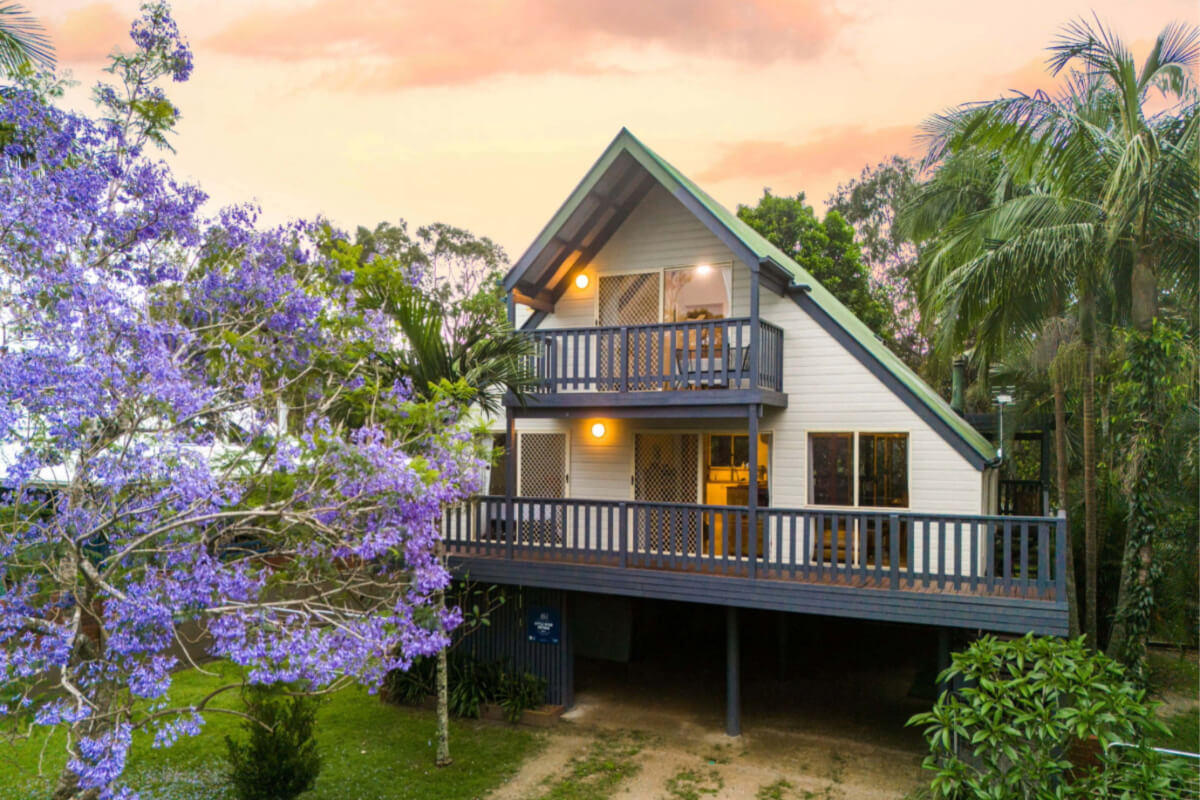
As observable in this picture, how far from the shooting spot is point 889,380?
12.2m

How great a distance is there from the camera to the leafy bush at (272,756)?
9.04 metres

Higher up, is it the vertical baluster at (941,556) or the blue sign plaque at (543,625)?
the vertical baluster at (941,556)

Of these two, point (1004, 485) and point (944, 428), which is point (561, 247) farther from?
point (1004, 485)

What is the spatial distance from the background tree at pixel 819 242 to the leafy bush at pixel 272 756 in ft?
83.5

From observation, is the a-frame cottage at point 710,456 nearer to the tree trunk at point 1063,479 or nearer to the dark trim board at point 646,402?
the dark trim board at point 646,402

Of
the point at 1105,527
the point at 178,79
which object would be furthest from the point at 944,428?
the point at 178,79

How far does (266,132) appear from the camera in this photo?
67.4 feet

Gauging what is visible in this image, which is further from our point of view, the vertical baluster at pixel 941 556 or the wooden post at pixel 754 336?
the wooden post at pixel 754 336

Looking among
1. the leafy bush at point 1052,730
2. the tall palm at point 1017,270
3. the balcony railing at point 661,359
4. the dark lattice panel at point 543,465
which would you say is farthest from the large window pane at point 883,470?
the dark lattice panel at point 543,465

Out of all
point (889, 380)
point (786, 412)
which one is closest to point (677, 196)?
point (786, 412)

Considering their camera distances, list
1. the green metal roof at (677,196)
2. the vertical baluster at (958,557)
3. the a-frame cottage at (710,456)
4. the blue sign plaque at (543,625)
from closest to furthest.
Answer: the vertical baluster at (958,557)
the a-frame cottage at (710,456)
the green metal roof at (677,196)
the blue sign plaque at (543,625)

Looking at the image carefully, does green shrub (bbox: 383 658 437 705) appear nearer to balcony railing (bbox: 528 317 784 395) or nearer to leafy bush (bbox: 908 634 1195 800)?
balcony railing (bbox: 528 317 784 395)

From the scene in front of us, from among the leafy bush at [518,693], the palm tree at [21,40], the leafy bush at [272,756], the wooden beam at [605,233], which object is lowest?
the leafy bush at [518,693]

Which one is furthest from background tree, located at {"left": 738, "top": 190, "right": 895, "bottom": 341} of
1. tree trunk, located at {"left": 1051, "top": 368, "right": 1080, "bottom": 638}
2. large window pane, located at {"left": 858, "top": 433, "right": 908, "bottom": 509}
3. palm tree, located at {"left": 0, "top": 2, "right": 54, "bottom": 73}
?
palm tree, located at {"left": 0, "top": 2, "right": 54, "bottom": 73}
